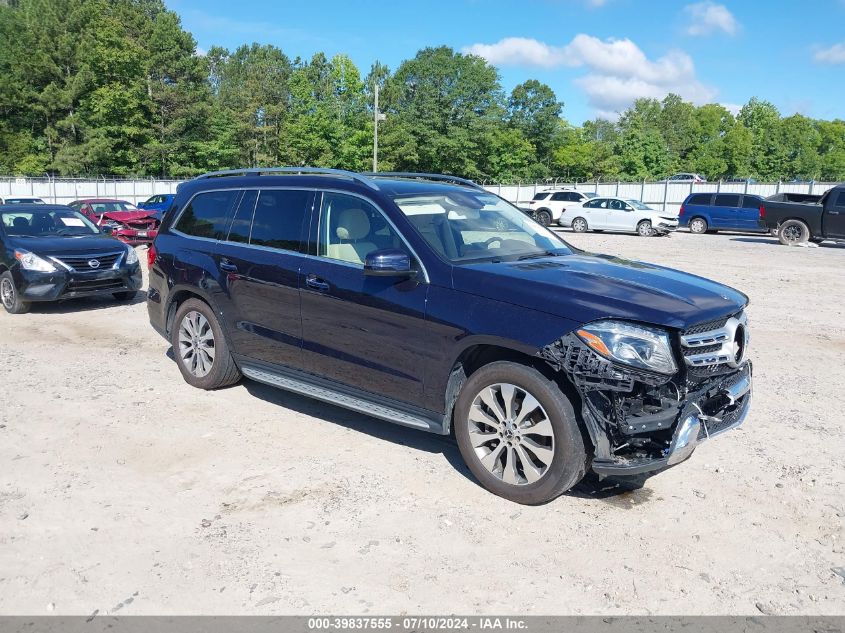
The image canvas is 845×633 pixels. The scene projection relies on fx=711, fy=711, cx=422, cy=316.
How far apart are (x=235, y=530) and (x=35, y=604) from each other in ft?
3.34

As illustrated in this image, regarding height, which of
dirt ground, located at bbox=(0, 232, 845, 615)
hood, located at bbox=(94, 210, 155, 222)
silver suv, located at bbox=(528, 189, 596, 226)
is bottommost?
dirt ground, located at bbox=(0, 232, 845, 615)

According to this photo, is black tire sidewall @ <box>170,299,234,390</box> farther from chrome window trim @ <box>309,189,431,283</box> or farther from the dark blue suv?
chrome window trim @ <box>309,189,431,283</box>

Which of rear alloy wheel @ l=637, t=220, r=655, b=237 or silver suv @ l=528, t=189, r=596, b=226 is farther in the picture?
silver suv @ l=528, t=189, r=596, b=226

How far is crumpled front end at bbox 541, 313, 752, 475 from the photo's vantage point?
3861mm

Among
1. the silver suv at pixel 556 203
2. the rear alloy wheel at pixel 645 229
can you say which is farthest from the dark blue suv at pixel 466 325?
the silver suv at pixel 556 203

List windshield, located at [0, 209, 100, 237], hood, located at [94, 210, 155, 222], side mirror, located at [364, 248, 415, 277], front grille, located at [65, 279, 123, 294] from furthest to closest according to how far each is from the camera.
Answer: hood, located at [94, 210, 155, 222]
windshield, located at [0, 209, 100, 237]
front grille, located at [65, 279, 123, 294]
side mirror, located at [364, 248, 415, 277]

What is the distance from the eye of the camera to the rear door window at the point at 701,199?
94.8 feet

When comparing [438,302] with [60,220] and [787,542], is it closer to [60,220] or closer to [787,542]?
[787,542]

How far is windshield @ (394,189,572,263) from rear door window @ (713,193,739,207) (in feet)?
83.3

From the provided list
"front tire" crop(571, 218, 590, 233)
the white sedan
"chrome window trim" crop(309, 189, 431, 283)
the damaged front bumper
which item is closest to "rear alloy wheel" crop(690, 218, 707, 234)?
the white sedan

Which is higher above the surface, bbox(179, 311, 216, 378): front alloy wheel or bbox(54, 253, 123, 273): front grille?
bbox(54, 253, 123, 273): front grille

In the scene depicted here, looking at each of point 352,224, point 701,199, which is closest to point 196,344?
point 352,224

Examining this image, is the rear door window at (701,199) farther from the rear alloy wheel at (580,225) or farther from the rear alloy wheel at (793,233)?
the rear alloy wheel at (793,233)

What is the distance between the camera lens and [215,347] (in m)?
6.26
